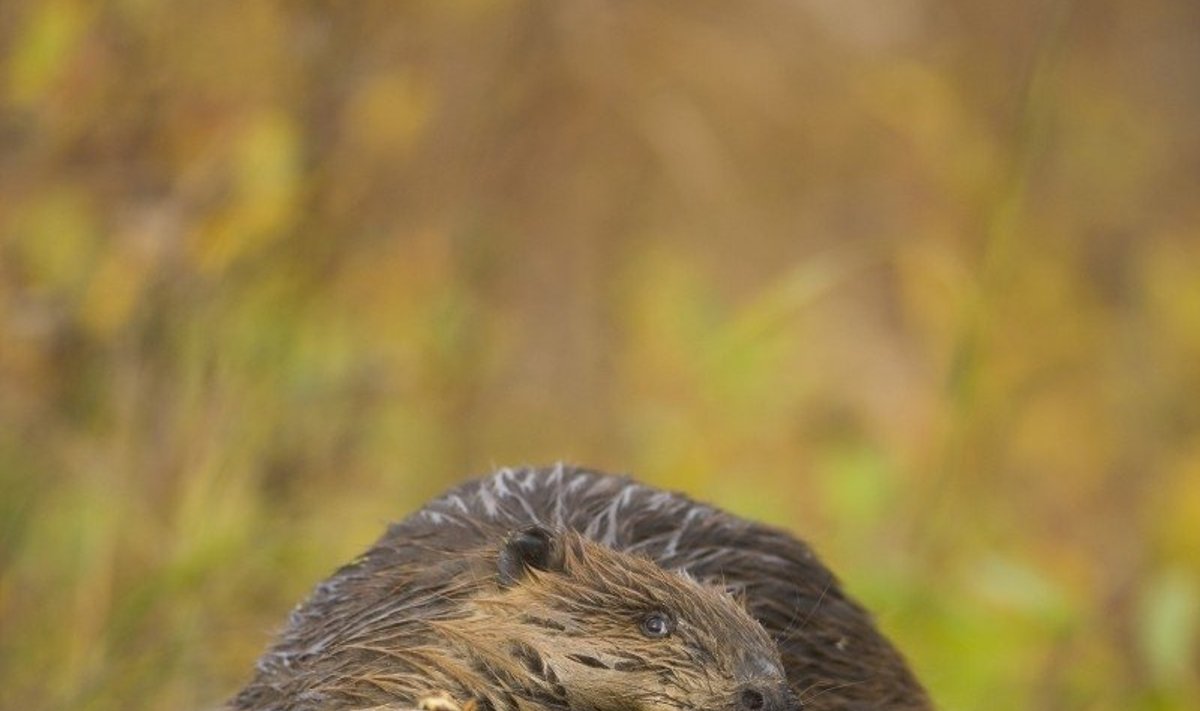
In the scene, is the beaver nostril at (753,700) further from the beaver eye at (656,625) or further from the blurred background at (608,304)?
the blurred background at (608,304)

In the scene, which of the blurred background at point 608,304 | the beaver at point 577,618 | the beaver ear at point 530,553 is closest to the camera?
the beaver at point 577,618

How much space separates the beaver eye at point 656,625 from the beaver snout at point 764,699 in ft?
0.60

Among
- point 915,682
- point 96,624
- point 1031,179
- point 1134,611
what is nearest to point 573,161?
point 1031,179

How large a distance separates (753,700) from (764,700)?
18 millimetres

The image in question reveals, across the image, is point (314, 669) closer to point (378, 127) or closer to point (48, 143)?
point (48, 143)

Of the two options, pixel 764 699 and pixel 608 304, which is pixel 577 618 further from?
pixel 608 304

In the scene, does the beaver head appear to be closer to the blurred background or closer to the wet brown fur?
the wet brown fur

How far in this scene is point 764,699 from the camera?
3111 mm

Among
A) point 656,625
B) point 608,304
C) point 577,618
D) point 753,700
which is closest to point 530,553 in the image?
point 577,618

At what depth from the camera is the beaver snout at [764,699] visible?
3.11m

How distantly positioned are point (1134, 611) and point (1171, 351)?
266 cm

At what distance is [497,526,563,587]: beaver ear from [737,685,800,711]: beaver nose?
0.43 metres

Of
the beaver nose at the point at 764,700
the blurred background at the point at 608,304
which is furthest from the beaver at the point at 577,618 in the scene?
the blurred background at the point at 608,304

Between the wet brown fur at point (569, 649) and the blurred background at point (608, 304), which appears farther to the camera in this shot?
the blurred background at point (608, 304)
